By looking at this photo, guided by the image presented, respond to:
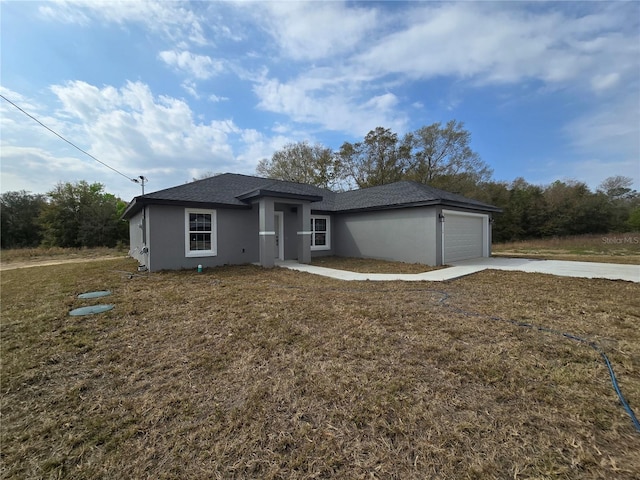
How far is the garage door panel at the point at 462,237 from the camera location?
11.2 meters

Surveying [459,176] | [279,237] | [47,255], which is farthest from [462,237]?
[47,255]

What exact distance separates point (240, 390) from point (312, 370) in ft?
2.44

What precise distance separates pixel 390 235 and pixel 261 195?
5830 mm

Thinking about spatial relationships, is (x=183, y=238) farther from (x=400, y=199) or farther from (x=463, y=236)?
(x=463, y=236)

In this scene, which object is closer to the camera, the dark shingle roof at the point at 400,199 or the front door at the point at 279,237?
the dark shingle roof at the point at 400,199

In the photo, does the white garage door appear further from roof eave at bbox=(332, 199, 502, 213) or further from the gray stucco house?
roof eave at bbox=(332, 199, 502, 213)

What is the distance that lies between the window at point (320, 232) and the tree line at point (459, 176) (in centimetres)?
1501

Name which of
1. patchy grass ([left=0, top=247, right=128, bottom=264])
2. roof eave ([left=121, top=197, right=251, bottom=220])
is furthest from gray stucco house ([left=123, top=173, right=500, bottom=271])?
patchy grass ([left=0, top=247, right=128, bottom=264])

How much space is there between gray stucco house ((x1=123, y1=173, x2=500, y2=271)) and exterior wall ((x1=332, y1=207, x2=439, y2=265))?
4 centimetres

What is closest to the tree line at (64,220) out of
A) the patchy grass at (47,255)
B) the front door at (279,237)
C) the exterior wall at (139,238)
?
the patchy grass at (47,255)

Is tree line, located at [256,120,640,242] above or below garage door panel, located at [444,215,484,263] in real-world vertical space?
above

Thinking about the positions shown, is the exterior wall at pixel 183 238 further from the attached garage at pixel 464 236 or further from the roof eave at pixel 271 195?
the attached garage at pixel 464 236

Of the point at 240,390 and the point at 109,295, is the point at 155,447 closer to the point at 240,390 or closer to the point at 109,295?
the point at 240,390

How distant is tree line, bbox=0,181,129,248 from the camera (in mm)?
25156
